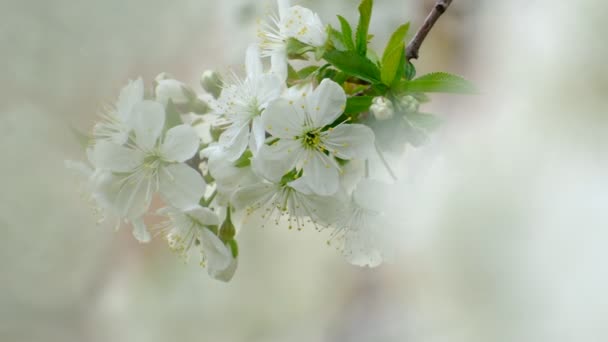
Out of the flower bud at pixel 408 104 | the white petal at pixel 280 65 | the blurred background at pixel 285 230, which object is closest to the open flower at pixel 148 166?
the white petal at pixel 280 65

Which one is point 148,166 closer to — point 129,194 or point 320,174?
point 129,194

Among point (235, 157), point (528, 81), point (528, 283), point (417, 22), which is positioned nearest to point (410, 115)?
point (235, 157)

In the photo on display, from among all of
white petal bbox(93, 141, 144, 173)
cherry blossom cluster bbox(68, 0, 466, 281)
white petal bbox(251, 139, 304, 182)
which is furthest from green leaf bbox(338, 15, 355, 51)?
white petal bbox(93, 141, 144, 173)

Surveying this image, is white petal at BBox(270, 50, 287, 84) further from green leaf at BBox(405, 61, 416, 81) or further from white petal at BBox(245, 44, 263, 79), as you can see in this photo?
green leaf at BBox(405, 61, 416, 81)

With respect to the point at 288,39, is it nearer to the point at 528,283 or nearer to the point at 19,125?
the point at 528,283

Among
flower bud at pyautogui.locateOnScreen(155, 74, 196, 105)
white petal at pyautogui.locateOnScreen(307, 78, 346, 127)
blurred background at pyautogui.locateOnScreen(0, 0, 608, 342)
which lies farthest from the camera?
blurred background at pyautogui.locateOnScreen(0, 0, 608, 342)

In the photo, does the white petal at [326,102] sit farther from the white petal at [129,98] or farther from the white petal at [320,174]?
the white petal at [129,98]

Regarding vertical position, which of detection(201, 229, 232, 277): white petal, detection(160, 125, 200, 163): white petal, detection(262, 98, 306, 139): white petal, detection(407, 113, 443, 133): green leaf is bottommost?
detection(201, 229, 232, 277): white petal
